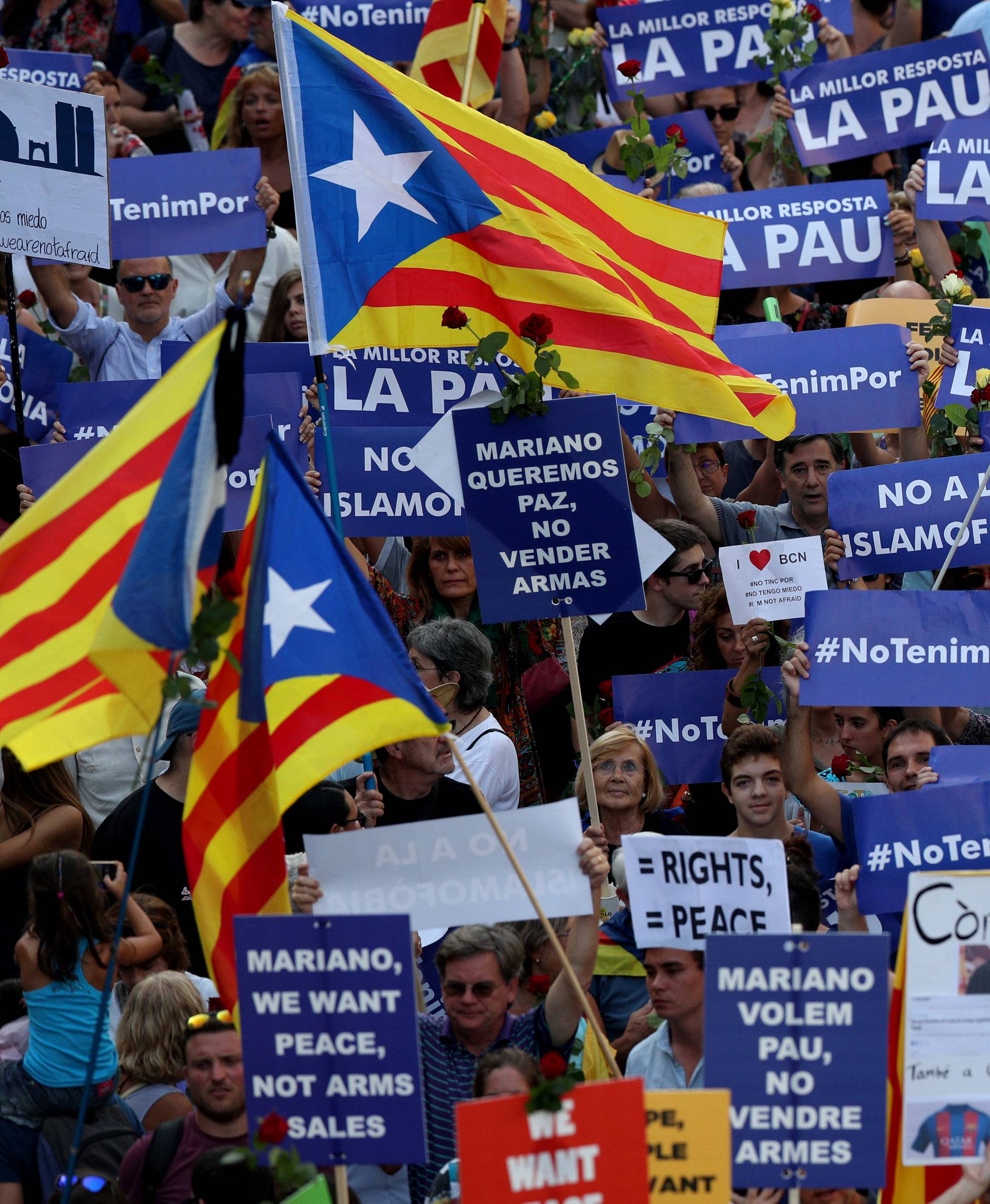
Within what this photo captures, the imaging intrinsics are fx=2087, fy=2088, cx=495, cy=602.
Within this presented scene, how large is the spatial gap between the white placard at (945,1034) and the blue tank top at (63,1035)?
7.17ft

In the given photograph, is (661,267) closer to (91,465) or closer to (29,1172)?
(91,465)

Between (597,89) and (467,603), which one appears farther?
(597,89)

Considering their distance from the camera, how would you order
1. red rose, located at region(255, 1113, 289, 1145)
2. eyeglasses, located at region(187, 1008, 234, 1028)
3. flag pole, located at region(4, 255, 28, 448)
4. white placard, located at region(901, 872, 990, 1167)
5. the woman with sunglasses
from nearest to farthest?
red rose, located at region(255, 1113, 289, 1145), white placard, located at region(901, 872, 990, 1167), eyeglasses, located at region(187, 1008, 234, 1028), flag pole, located at region(4, 255, 28, 448), the woman with sunglasses

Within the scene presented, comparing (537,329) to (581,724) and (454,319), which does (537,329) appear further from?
(581,724)

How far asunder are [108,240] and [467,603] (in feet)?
6.59

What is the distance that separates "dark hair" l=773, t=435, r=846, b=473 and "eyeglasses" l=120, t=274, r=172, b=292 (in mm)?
2807

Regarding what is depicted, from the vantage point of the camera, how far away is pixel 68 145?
8188mm

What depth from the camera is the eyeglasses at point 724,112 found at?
1164cm

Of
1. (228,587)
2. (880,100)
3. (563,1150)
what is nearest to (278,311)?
(880,100)

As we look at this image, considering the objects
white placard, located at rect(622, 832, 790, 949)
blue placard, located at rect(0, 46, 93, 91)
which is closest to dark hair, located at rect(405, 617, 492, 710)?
white placard, located at rect(622, 832, 790, 949)

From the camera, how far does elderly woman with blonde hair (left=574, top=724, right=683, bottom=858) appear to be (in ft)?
23.3

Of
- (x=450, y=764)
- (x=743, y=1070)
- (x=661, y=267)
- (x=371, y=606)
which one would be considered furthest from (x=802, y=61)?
(x=743, y=1070)

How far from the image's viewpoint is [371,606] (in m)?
5.27

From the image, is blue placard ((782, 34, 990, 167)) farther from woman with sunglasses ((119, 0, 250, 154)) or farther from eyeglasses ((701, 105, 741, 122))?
woman with sunglasses ((119, 0, 250, 154))
